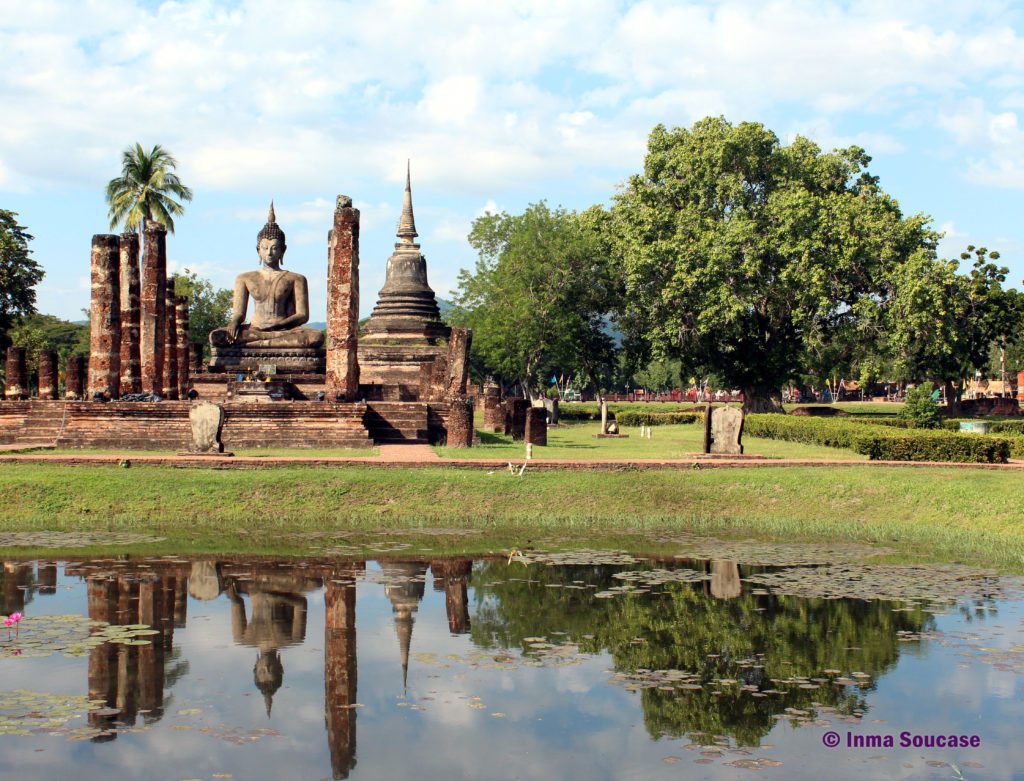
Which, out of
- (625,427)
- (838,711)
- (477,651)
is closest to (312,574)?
(477,651)

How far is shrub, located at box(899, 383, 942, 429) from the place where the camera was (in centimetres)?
3506

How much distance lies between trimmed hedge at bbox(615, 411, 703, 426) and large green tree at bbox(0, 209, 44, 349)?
2587 cm

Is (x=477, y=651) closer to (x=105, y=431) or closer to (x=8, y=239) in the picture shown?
(x=105, y=431)

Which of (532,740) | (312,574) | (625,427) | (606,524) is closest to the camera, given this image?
(532,740)

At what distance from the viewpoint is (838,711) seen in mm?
8930

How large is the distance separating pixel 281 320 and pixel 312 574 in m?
22.3

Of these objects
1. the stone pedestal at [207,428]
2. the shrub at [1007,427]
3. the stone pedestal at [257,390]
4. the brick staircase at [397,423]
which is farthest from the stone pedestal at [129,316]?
the shrub at [1007,427]

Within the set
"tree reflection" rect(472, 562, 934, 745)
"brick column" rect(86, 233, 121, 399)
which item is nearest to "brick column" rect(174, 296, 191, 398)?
"brick column" rect(86, 233, 121, 399)

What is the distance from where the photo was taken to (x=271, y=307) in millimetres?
35750

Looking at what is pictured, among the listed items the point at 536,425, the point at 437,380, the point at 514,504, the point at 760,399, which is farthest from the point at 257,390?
the point at 760,399

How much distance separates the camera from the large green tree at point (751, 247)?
44031mm

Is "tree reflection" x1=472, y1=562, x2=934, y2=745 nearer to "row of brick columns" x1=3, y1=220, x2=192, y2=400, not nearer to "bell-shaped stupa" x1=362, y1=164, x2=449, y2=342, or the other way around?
"row of brick columns" x1=3, y1=220, x2=192, y2=400

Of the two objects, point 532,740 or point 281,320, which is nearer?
point 532,740

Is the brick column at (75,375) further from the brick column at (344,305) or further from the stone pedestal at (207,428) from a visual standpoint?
the stone pedestal at (207,428)
